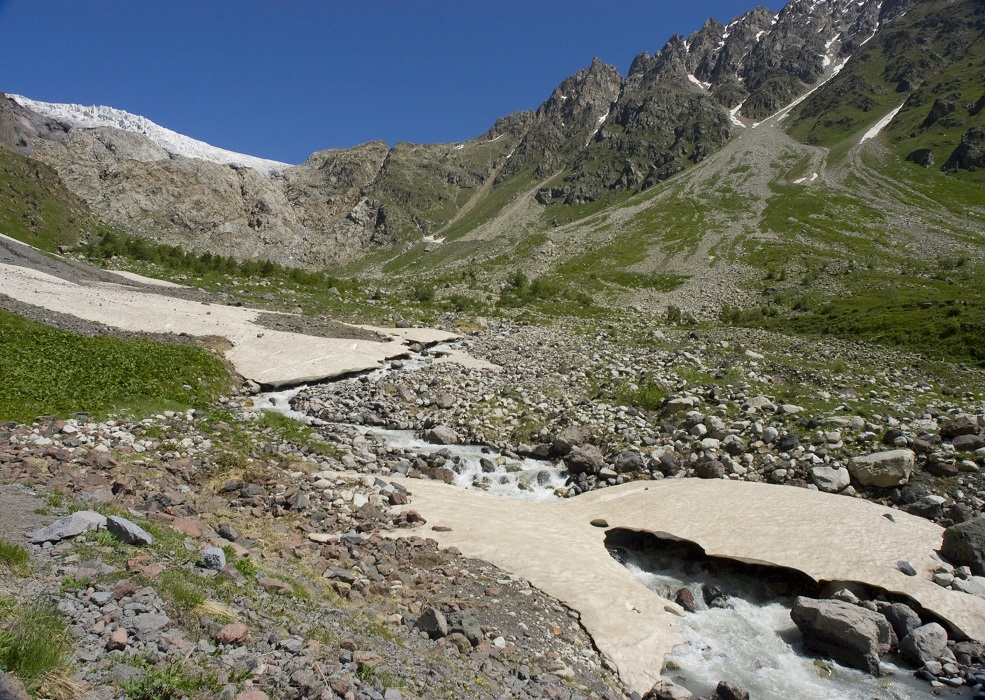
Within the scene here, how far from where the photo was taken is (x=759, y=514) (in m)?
14.4

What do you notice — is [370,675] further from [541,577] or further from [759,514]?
[759,514]

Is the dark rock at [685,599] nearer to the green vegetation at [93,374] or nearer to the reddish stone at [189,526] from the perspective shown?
the reddish stone at [189,526]

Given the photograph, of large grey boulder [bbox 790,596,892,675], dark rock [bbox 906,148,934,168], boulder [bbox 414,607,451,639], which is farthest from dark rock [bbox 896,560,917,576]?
dark rock [bbox 906,148,934,168]

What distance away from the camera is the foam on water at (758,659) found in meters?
9.34

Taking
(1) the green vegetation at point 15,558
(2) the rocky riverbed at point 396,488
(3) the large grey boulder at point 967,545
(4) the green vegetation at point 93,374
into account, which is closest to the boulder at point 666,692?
(2) the rocky riverbed at point 396,488

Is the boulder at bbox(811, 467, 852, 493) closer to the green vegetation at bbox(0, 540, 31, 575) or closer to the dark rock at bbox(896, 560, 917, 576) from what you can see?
the dark rock at bbox(896, 560, 917, 576)

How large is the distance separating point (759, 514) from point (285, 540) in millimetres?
12308

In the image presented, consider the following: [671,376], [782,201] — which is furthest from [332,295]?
[782,201]

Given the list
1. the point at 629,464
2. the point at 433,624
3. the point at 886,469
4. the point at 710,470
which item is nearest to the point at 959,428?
the point at 886,469

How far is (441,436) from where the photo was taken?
20781 mm

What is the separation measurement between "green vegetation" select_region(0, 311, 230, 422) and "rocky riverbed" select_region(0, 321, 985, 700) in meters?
1.17

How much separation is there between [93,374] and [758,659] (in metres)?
21.8

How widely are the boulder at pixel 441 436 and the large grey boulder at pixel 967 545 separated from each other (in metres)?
15.1

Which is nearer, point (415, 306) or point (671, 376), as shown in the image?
point (671, 376)
